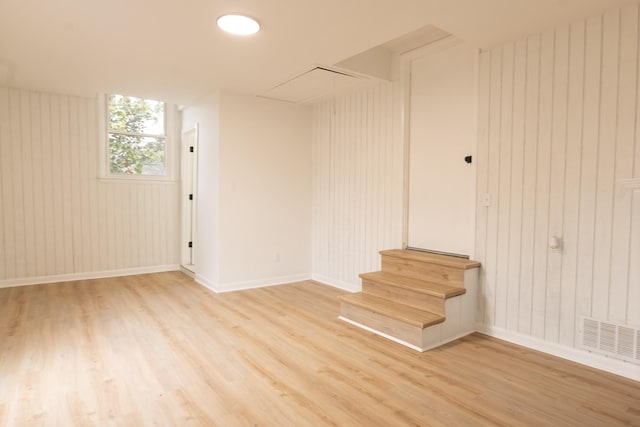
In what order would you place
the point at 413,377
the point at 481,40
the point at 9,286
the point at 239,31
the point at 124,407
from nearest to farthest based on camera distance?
the point at 124,407 → the point at 413,377 → the point at 239,31 → the point at 481,40 → the point at 9,286

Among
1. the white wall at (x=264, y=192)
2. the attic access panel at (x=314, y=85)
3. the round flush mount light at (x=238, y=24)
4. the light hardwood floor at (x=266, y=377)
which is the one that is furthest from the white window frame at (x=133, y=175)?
the round flush mount light at (x=238, y=24)

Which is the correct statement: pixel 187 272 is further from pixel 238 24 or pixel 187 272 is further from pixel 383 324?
pixel 238 24

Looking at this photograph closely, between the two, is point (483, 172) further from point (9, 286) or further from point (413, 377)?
point (9, 286)

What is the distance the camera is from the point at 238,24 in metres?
2.75

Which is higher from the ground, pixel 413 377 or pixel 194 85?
pixel 194 85

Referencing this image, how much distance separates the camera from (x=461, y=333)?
3.17m

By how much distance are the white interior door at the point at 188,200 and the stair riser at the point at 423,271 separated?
321cm

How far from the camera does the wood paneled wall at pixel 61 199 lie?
4695mm

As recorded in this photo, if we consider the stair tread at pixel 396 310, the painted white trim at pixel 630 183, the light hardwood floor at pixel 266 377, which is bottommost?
the light hardwood floor at pixel 266 377

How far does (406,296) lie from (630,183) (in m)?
1.78

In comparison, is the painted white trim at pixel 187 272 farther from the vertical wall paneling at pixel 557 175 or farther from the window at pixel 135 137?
the vertical wall paneling at pixel 557 175

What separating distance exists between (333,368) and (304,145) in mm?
3370

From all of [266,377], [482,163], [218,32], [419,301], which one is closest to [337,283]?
[419,301]

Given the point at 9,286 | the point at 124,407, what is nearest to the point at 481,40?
the point at 124,407
